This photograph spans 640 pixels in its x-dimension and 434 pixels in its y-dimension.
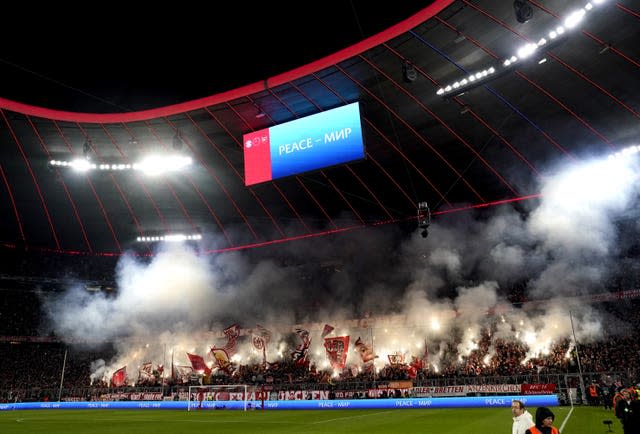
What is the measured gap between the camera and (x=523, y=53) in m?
15.5

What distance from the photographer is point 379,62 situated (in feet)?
59.7

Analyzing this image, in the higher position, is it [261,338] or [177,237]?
[177,237]

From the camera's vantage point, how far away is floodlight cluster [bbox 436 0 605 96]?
13.4 meters

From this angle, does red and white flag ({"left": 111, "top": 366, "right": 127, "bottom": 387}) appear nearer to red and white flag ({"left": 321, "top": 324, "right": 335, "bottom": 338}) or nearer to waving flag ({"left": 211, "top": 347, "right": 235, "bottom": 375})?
waving flag ({"left": 211, "top": 347, "right": 235, "bottom": 375})

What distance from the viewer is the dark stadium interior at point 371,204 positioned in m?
17.9

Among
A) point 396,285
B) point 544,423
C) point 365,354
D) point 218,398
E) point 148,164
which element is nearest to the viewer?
point 544,423

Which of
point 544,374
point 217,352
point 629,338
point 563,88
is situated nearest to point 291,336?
point 217,352

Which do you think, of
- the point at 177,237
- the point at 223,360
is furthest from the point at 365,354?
the point at 177,237

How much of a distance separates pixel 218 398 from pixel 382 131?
18881mm

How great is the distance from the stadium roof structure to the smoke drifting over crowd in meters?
2.25

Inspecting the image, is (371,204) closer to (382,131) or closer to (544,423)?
(382,131)

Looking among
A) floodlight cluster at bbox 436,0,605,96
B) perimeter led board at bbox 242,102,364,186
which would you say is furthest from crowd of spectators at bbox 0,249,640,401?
perimeter led board at bbox 242,102,364,186

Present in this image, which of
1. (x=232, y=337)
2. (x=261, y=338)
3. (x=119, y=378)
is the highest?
(x=232, y=337)

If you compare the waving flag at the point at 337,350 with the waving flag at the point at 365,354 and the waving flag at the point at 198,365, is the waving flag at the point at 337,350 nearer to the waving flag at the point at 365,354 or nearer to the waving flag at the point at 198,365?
the waving flag at the point at 365,354
